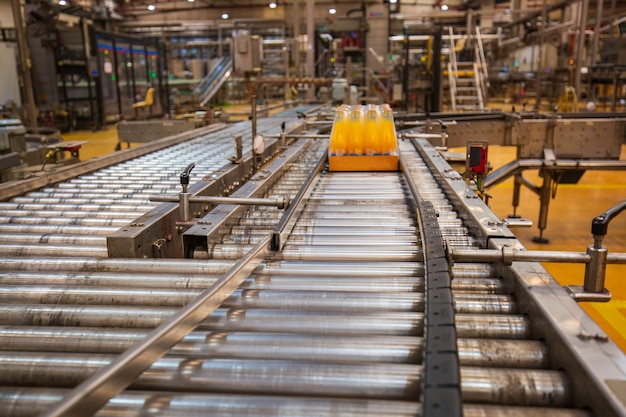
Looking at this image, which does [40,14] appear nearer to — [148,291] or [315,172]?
[315,172]

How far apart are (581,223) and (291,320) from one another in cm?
683

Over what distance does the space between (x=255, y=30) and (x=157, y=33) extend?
5402 mm

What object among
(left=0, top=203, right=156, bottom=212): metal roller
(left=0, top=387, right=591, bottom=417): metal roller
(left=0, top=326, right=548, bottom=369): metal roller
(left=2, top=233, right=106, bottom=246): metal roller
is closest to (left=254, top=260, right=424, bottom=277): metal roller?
(left=0, top=326, right=548, bottom=369): metal roller

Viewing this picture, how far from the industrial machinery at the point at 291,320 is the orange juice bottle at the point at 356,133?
4.14 feet

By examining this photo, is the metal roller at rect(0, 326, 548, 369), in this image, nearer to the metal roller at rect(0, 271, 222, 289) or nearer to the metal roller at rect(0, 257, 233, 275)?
the metal roller at rect(0, 271, 222, 289)

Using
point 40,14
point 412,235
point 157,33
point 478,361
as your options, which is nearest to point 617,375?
point 478,361

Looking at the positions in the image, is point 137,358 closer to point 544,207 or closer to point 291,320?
point 291,320

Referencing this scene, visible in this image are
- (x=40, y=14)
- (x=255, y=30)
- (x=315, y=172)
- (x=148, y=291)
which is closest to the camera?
(x=148, y=291)

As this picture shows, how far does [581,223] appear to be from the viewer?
7.12 meters

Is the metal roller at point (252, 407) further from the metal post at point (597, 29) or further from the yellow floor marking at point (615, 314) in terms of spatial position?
the metal post at point (597, 29)

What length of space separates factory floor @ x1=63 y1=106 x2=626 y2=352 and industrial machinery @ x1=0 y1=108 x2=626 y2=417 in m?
2.55

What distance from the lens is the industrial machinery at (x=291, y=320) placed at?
1169 millimetres

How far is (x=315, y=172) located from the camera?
11.9 ft

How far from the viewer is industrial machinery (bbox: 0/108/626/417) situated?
3.84ft
